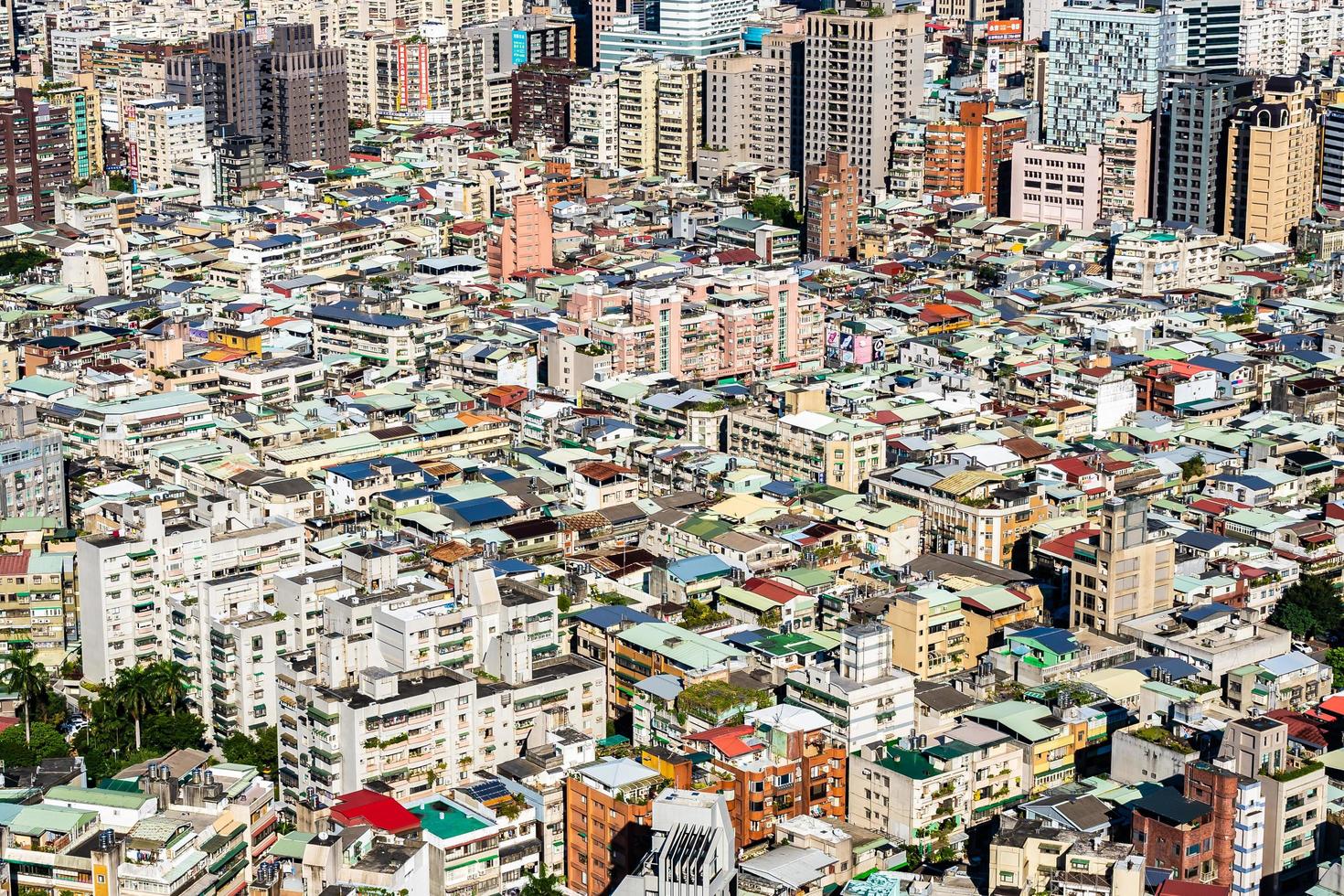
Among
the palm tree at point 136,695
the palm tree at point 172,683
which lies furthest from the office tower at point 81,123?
the palm tree at point 136,695

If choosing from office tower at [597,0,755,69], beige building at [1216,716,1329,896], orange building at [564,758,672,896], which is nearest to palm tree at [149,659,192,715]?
orange building at [564,758,672,896]

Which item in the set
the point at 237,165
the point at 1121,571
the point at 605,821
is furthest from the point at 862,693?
the point at 237,165

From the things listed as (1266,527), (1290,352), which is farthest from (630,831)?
(1290,352)

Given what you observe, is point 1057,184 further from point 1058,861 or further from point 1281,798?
point 1058,861

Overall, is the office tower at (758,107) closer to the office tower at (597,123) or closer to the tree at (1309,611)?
the office tower at (597,123)

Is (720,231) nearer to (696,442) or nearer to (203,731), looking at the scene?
(696,442)
